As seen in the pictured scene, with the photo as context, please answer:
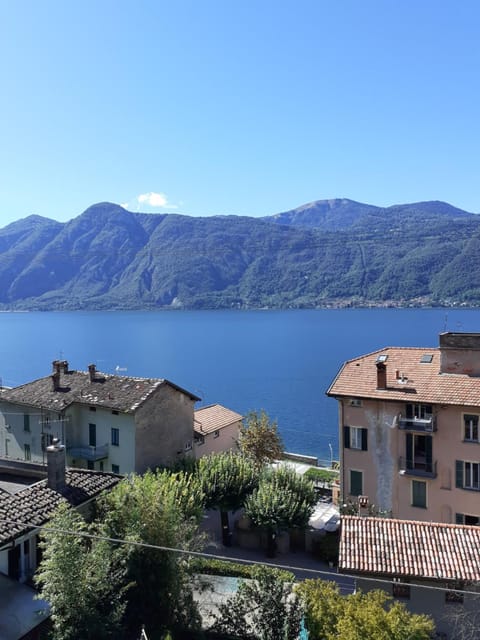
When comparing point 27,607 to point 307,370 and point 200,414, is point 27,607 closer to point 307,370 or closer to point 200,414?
point 200,414

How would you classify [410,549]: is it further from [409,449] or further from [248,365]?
[248,365]

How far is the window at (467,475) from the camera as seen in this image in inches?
1057

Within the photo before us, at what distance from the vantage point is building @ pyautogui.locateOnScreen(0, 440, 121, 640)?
1508 centimetres

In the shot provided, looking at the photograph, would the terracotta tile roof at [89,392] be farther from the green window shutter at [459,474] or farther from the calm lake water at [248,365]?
the calm lake water at [248,365]

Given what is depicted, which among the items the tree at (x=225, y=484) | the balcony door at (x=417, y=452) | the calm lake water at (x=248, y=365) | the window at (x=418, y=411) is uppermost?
the window at (x=418, y=411)

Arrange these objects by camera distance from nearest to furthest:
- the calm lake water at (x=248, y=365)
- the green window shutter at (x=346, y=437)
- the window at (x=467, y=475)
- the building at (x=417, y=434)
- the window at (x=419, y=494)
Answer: the window at (x=467, y=475)
the building at (x=417, y=434)
the window at (x=419, y=494)
the green window shutter at (x=346, y=437)
the calm lake water at (x=248, y=365)

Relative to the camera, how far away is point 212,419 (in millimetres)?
43562

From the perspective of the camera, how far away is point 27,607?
50.6 ft

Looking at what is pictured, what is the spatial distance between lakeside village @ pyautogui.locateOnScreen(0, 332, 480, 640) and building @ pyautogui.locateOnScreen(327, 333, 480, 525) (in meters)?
0.08

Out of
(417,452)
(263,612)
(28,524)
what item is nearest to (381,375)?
(417,452)

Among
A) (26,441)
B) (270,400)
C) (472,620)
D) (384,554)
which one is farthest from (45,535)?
(270,400)

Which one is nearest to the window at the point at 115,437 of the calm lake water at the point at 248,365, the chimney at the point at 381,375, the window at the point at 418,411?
the chimney at the point at 381,375

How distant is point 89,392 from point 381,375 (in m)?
19.0

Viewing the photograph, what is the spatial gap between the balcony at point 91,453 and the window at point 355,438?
1476cm
